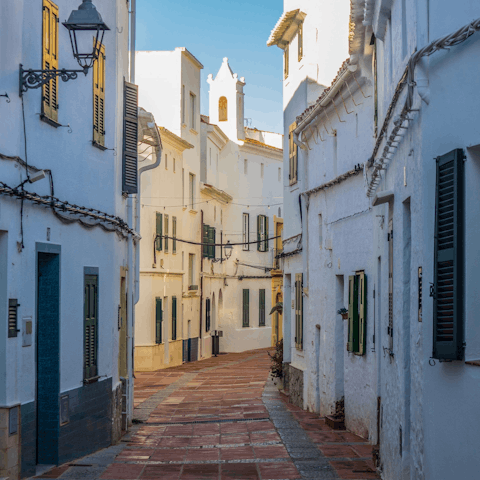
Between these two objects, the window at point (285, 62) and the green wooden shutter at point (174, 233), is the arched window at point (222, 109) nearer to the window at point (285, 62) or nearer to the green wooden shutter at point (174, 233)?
the green wooden shutter at point (174, 233)

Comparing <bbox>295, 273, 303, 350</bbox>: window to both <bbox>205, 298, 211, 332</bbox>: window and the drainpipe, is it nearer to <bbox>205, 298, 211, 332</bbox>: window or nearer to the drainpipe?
the drainpipe

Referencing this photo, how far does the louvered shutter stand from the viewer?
15.1 metres

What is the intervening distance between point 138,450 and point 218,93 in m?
33.3

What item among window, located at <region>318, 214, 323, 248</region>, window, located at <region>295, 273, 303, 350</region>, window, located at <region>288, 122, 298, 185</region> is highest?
window, located at <region>288, 122, 298, 185</region>

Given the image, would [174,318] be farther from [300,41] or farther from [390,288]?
[390,288]

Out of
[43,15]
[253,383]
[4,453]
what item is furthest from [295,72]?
[4,453]

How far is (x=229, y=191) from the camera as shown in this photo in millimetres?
43312

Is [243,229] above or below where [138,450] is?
above

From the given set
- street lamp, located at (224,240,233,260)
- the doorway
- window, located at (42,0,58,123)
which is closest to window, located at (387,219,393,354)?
the doorway

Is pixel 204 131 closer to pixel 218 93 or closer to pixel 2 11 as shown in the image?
pixel 218 93

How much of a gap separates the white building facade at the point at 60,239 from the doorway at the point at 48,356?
1 cm

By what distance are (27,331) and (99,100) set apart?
15.5ft

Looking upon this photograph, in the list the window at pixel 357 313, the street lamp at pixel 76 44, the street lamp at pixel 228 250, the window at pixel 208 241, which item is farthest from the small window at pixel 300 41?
the street lamp at pixel 228 250

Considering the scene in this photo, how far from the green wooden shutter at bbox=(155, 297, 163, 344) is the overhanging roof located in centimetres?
1137
